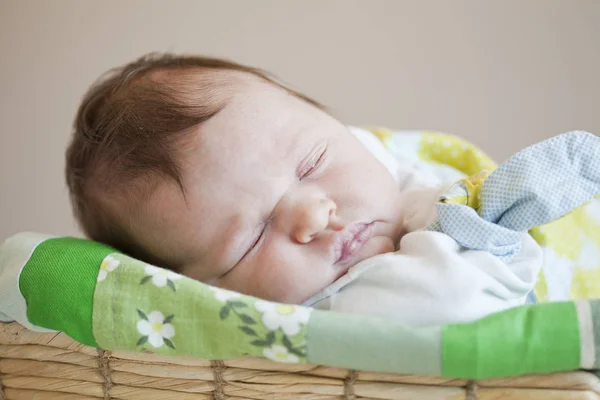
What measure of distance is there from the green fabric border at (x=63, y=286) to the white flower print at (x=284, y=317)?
0.63 ft

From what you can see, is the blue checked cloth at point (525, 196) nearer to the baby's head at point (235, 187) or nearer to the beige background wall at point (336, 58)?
the baby's head at point (235, 187)

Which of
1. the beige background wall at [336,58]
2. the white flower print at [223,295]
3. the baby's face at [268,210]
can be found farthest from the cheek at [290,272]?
the beige background wall at [336,58]

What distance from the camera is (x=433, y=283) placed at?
2.23ft

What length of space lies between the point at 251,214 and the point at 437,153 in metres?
0.57

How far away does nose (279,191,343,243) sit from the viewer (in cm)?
77

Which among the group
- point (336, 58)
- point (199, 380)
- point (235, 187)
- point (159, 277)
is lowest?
point (199, 380)

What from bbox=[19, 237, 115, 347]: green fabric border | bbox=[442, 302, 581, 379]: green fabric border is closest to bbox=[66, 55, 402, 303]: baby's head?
bbox=[19, 237, 115, 347]: green fabric border

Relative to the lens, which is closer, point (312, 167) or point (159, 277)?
point (159, 277)

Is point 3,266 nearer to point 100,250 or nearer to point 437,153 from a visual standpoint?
point 100,250

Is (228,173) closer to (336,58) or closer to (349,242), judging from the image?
(349,242)

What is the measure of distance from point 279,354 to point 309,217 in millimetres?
194

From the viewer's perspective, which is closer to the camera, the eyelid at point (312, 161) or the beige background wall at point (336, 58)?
the eyelid at point (312, 161)

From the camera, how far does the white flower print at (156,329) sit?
0.67 m

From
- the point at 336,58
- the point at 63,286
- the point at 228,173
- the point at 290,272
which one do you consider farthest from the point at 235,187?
the point at 336,58
